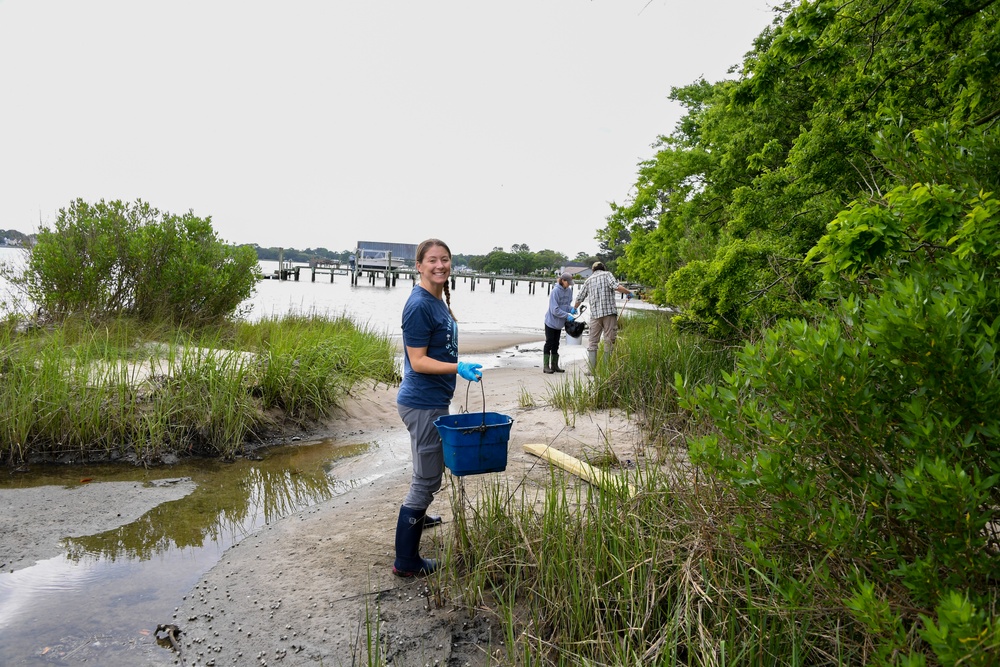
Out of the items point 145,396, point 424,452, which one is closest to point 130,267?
point 145,396

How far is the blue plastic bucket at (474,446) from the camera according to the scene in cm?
344

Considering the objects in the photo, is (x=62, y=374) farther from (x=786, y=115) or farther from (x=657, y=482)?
(x=786, y=115)

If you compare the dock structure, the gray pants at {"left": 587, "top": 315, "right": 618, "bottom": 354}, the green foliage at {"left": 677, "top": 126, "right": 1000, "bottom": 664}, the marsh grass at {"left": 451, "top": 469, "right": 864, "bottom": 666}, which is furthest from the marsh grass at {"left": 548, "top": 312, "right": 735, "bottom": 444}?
the dock structure

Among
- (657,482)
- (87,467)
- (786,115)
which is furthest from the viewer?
(786,115)

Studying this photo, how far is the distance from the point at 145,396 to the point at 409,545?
172 inches

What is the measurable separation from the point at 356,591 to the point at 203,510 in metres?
2.15

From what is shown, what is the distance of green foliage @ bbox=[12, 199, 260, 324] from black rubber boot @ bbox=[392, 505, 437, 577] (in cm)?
903

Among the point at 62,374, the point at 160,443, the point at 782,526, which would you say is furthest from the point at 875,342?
the point at 62,374

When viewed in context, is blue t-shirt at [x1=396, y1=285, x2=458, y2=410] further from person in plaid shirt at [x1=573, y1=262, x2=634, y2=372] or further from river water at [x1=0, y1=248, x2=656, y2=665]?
person in plaid shirt at [x1=573, y1=262, x2=634, y2=372]

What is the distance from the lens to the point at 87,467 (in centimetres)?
605

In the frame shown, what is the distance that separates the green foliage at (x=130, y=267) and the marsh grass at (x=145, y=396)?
2.76 metres

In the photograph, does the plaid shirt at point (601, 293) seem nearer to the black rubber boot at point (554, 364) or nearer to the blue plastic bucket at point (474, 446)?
the black rubber boot at point (554, 364)

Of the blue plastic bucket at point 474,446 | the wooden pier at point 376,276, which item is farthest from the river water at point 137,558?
the wooden pier at point 376,276

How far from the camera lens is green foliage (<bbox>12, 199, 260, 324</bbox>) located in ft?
35.6
